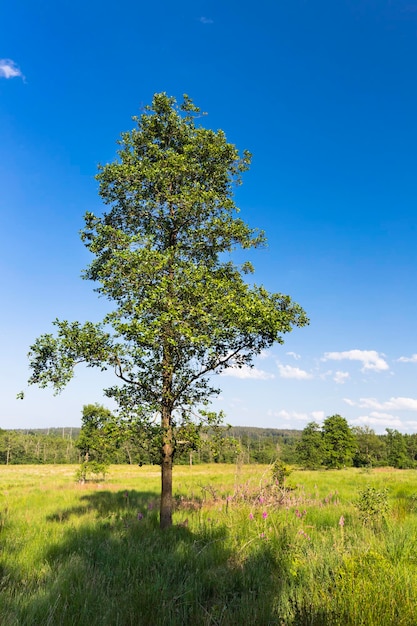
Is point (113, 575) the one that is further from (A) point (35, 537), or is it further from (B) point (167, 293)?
(B) point (167, 293)

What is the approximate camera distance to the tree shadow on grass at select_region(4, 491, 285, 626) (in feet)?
13.4

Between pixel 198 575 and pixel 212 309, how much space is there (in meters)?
5.04

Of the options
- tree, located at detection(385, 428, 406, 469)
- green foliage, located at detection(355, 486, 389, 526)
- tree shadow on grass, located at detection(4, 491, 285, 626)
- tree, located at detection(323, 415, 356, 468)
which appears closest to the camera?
tree shadow on grass, located at detection(4, 491, 285, 626)

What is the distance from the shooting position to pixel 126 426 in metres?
8.80

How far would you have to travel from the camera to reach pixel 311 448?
68062mm

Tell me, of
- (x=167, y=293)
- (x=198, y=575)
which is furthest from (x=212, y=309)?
(x=198, y=575)

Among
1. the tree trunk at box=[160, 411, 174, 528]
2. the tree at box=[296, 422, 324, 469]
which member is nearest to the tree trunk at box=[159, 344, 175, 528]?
the tree trunk at box=[160, 411, 174, 528]

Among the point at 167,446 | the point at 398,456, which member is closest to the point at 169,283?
the point at 167,446

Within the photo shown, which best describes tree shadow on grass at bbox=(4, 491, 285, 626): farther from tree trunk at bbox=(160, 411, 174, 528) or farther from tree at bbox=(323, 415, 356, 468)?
tree at bbox=(323, 415, 356, 468)

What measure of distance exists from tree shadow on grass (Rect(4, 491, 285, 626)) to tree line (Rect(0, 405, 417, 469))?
5.94ft

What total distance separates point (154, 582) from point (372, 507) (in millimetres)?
5903

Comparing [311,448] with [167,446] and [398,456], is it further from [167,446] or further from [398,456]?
[167,446]

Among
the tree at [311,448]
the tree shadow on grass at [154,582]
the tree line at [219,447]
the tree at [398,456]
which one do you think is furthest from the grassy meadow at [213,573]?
the tree at [398,456]

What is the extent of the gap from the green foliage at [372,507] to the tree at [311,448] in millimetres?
62653
